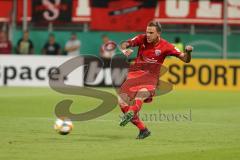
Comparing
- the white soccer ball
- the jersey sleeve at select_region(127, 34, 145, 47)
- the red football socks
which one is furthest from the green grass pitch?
the jersey sleeve at select_region(127, 34, 145, 47)

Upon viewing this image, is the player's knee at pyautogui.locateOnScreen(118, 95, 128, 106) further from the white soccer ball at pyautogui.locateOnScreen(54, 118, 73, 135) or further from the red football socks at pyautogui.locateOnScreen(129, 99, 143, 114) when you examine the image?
the white soccer ball at pyautogui.locateOnScreen(54, 118, 73, 135)

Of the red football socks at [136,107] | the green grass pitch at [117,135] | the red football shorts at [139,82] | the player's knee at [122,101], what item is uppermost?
the red football shorts at [139,82]

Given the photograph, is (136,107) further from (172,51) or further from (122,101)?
(172,51)

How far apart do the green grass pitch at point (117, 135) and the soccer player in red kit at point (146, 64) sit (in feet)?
2.21

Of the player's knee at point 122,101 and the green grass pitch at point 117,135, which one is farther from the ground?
the player's knee at point 122,101

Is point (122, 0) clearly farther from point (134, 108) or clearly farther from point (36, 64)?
point (134, 108)

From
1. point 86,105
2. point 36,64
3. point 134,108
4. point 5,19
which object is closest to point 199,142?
point 134,108

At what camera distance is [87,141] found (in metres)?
13.0

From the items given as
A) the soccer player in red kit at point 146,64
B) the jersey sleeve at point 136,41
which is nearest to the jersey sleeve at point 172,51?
the soccer player in red kit at point 146,64

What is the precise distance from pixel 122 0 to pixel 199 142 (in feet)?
59.1

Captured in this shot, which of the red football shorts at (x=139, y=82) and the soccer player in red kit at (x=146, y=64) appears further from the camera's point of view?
the red football shorts at (x=139, y=82)

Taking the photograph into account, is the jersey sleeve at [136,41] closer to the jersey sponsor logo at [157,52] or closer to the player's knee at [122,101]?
the jersey sponsor logo at [157,52]

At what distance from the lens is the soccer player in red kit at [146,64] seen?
13680 mm

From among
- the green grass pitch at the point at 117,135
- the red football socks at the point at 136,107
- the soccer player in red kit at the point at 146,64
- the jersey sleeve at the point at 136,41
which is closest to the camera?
the green grass pitch at the point at 117,135
